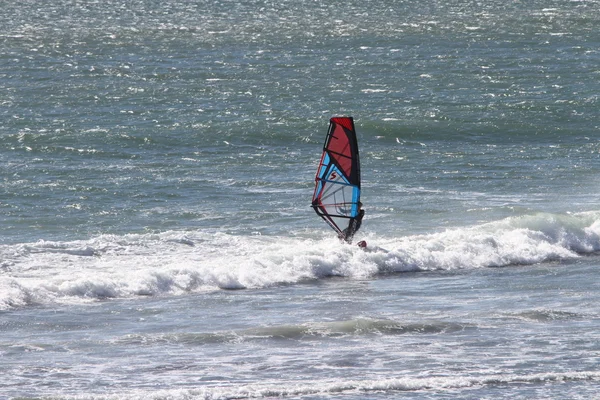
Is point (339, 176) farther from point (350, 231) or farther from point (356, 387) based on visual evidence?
Result: point (356, 387)

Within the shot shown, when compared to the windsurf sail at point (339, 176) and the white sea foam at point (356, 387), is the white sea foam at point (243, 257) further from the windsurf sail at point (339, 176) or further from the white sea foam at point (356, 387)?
the white sea foam at point (356, 387)

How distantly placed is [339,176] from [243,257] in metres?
1.88

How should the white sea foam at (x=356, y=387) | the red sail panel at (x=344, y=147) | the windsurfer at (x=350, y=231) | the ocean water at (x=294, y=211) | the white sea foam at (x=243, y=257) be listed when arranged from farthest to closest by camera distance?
the windsurfer at (x=350, y=231)
the red sail panel at (x=344, y=147)
the white sea foam at (x=243, y=257)
the ocean water at (x=294, y=211)
the white sea foam at (x=356, y=387)

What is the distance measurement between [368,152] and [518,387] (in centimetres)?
1453

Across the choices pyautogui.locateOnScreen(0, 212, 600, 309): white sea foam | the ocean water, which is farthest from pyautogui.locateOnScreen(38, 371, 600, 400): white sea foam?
pyautogui.locateOnScreen(0, 212, 600, 309): white sea foam

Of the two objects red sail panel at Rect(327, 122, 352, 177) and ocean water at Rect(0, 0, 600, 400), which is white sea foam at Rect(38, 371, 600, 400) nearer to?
ocean water at Rect(0, 0, 600, 400)

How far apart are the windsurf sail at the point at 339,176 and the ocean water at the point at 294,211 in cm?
67

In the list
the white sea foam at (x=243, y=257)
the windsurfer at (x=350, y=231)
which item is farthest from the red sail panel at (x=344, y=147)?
the white sea foam at (x=243, y=257)

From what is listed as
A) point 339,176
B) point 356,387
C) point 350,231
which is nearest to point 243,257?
point 350,231

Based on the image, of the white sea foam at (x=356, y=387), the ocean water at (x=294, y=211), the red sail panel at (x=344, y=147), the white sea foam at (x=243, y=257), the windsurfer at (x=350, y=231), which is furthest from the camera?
the windsurfer at (x=350, y=231)

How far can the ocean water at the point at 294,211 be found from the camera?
1160 cm

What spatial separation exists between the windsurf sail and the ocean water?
0.67 m

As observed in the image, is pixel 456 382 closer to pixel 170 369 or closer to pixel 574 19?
pixel 170 369

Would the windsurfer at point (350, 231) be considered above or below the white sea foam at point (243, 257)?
above
